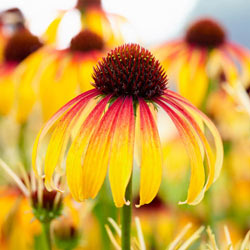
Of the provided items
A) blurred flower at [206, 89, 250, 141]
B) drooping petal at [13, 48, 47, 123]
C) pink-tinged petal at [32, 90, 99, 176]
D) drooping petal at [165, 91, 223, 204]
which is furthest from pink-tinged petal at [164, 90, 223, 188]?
blurred flower at [206, 89, 250, 141]

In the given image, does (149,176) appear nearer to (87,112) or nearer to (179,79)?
(87,112)

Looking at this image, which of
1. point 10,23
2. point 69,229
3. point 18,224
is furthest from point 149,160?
point 10,23

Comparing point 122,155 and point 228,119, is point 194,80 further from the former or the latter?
point 122,155

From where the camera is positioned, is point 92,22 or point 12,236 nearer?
point 12,236

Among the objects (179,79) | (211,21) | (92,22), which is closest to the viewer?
(179,79)

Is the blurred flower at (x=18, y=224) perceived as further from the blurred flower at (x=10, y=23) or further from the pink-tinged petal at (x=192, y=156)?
the blurred flower at (x=10, y=23)

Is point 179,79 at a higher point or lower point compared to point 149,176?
lower

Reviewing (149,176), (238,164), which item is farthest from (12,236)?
(238,164)

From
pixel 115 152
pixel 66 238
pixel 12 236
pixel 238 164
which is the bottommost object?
pixel 238 164
